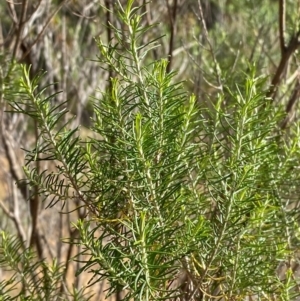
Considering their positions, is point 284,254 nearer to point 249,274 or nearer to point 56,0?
point 249,274

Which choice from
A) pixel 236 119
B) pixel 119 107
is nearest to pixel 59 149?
pixel 119 107

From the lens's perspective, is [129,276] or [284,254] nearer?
[129,276]

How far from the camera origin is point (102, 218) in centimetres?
57

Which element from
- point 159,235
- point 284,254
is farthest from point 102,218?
point 284,254

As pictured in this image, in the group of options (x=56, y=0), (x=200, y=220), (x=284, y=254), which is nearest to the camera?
(x=200, y=220)

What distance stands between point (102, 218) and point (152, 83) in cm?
14

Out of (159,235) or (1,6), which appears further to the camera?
(1,6)

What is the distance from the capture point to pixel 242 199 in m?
0.55

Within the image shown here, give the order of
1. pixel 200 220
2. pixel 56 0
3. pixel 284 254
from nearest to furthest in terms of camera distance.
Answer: pixel 200 220 < pixel 284 254 < pixel 56 0

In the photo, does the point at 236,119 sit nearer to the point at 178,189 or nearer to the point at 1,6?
the point at 178,189

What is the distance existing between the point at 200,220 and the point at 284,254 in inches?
6.0

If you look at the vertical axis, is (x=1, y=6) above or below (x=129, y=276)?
above

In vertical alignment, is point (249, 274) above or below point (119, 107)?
below

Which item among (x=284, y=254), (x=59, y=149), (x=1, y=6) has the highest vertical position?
(x=1, y=6)
